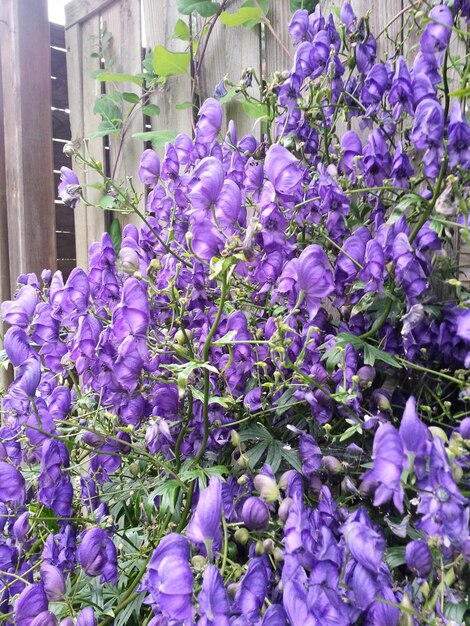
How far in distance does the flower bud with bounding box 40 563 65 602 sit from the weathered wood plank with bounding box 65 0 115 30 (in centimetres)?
168

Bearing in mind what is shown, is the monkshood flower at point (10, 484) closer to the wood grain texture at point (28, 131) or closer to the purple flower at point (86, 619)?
the purple flower at point (86, 619)

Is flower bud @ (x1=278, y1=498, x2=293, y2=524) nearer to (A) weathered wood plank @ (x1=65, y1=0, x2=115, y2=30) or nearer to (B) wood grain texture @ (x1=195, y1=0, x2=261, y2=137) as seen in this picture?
(B) wood grain texture @ (x1=195, y1=0, x2=261, y2=137)

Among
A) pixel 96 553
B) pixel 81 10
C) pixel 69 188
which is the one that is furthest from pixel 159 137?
pixel 96 553

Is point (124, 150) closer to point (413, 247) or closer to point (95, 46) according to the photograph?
point (95, 46)

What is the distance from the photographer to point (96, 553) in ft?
2.78

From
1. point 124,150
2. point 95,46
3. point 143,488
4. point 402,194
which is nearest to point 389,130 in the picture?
point 402,194

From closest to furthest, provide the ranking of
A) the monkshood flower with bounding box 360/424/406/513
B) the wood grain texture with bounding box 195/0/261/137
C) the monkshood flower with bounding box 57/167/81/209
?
the monkshood flower with bounding box 360/424/406/513
the monkshood flower with bounding box 57/167/81/209
the wood grain texture with bounding box 195/0/261/137

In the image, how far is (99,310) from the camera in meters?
1.01

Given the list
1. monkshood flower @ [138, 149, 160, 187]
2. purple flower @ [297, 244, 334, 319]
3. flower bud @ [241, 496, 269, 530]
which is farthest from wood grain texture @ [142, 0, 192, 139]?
flower bud @ [241, 496, 269, 530]

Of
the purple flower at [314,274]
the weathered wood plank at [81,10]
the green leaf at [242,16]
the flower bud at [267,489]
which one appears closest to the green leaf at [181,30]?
the green leaf at [242,16]

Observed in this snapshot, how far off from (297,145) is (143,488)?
649 mm

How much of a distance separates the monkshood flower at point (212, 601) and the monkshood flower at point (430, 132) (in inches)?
22.0

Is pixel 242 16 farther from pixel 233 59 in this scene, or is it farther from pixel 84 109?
pixel 84 109

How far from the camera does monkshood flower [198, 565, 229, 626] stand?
60 cm
